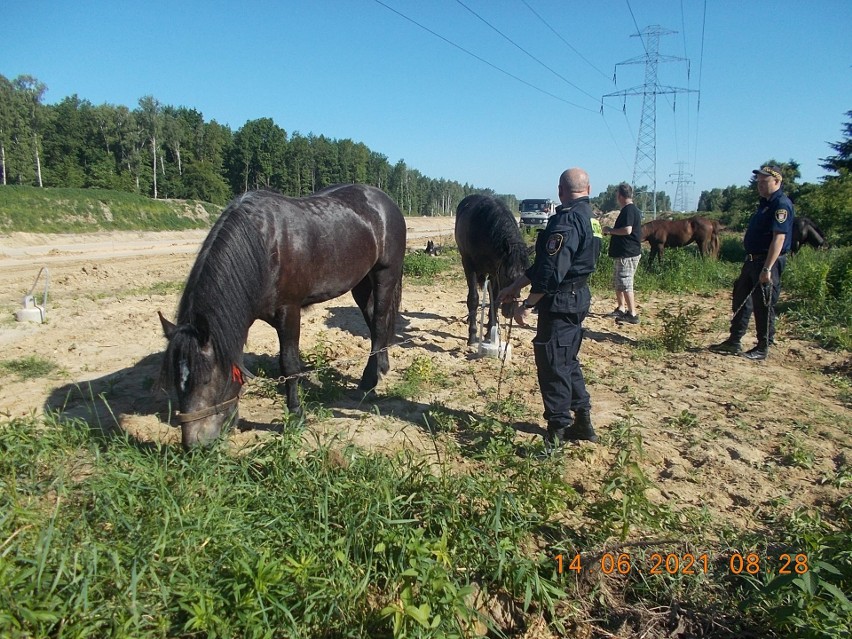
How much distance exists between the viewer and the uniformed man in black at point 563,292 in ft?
10.6

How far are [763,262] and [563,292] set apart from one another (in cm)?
373

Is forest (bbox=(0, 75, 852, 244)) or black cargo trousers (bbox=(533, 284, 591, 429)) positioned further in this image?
forest (bbox=(0, 75, 852, 244))

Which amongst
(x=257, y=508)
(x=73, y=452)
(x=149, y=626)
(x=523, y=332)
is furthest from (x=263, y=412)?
(x=523, y=332)

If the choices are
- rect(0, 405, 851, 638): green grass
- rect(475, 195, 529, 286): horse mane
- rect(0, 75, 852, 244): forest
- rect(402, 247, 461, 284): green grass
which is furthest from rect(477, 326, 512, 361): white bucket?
rect(0, 75, 852, 244): forest

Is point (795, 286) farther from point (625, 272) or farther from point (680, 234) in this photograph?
point (680, 234)

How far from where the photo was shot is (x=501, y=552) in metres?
2.13

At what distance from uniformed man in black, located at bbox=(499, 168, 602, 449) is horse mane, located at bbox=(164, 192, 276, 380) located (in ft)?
6.54

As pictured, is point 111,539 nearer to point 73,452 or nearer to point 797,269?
point 73,452

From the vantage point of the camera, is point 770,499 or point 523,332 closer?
point 770,499

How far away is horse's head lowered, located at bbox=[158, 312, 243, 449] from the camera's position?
290cm

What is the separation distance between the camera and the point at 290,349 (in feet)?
13.4

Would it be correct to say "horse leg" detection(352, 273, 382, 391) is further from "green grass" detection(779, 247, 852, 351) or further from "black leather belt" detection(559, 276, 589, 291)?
"green grass" detection(779, 247, 852, 351)

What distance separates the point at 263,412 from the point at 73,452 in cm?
149
